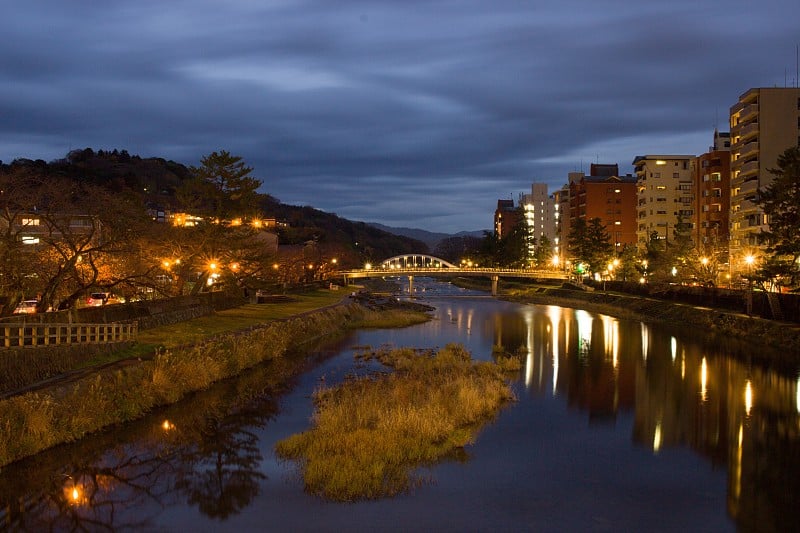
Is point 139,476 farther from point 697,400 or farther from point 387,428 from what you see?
point 697,400

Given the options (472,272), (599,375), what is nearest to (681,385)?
(599,375)

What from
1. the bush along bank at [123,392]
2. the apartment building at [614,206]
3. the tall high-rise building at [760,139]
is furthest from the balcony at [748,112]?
the bush along bank at [123,392]

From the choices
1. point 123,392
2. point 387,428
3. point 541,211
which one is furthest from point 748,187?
point 541,211

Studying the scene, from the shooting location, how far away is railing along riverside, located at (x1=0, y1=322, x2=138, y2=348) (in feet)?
62.5

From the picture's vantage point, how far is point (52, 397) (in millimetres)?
17000

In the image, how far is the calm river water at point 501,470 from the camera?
1330cm

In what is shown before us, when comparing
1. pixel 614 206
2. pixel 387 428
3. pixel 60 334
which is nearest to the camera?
pixel 387 428

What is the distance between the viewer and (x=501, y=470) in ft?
53.0

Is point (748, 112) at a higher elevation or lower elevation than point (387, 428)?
higher

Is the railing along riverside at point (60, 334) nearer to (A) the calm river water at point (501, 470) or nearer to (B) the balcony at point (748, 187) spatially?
(A) the calm river water at point (501, 470)

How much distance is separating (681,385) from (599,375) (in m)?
3.63

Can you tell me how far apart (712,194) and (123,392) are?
2778 inches

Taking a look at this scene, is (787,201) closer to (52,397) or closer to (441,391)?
(441,391)

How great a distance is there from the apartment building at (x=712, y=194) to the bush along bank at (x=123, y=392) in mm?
56459
